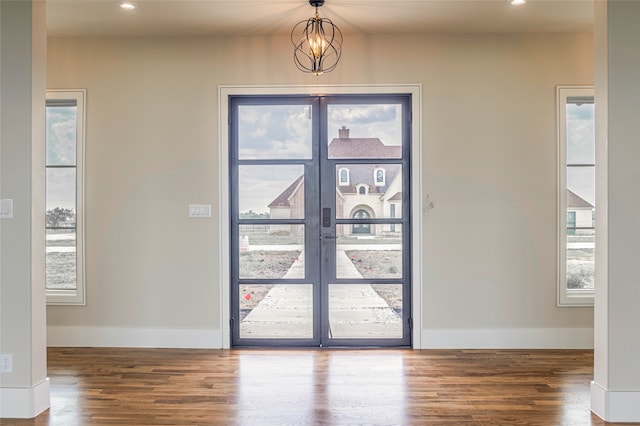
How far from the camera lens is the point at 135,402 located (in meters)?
3.05

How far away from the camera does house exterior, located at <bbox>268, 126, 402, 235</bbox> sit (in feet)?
14.0

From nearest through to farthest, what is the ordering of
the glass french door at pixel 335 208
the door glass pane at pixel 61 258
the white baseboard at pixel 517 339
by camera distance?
the white baseboard at pixel 517 339, the glass french door at pixel 335 208, the door glass pane at pixel 61 258

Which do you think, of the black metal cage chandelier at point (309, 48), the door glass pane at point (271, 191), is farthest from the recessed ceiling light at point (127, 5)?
the door glass pane at point (271, 191)

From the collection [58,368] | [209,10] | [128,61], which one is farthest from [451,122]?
[58,368]

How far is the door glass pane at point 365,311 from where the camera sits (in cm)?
425

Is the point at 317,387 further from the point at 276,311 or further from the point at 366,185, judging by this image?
the point at 366,185

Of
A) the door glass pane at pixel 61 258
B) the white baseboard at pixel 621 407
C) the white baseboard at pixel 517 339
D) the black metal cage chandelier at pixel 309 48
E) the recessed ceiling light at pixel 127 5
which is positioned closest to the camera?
the white baseboard at pixel 621 407

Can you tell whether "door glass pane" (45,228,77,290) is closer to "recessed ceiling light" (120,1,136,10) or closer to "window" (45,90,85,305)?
"window" (45,90,85,305)

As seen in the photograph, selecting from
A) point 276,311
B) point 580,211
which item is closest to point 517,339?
point 580,211

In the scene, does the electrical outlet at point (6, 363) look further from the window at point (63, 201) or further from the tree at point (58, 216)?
the tree at point (58, 216)

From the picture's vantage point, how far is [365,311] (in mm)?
4266

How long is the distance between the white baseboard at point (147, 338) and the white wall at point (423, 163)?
13mm

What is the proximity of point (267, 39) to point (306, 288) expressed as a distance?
2.34 metres

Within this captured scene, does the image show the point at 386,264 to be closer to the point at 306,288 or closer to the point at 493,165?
the point at 306,288
